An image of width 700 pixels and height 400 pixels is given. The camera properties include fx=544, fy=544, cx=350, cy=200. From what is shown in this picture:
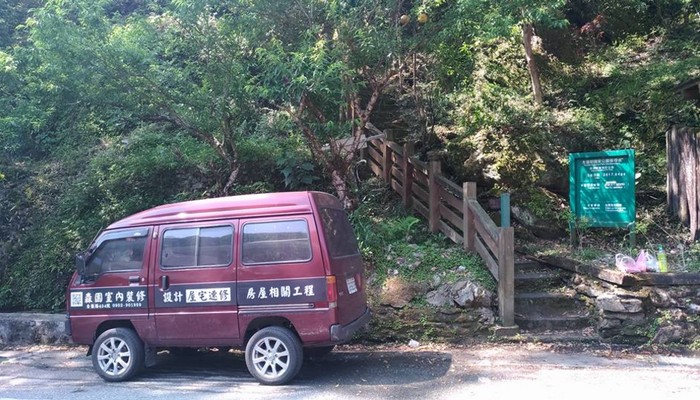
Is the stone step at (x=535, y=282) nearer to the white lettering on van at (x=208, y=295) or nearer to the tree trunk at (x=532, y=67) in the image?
the white lettering on van at (x=208, y=295)

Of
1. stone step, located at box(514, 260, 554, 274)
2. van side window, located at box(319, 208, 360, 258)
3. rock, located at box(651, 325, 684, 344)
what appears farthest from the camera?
stone step, located at box(514, 260, 554, 274)

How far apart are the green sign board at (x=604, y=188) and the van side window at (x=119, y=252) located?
636 cm

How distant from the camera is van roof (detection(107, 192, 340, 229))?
6.00 metres

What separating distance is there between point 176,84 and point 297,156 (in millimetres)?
2649

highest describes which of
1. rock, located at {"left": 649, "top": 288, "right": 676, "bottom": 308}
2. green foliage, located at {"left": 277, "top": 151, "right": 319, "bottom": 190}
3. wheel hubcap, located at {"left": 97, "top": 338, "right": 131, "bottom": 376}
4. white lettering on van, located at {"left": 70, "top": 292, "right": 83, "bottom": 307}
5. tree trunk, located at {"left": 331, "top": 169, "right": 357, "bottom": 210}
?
green foliage, located at {"left": 277, "top": 151, "right": 319, "bottom": 190}

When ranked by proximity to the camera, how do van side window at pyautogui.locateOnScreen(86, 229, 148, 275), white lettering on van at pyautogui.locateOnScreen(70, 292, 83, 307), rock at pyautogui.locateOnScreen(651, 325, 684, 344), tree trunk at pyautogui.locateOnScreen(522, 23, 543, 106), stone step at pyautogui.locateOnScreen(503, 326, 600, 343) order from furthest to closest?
tree trunk at pyautogui.locateOnScreen(522, 23, 543, 106) → stone step at pyautogui.locateOnScreen(503, 326, 600, 343) → rock at pyautogui.locateOnScreen(651, 325, 684, 344) → white lettering on van at pyautogui.locateOnScreen(70, 292, 83, 307) → van side window at pyautogui.locateOnScreen(86, 229, 148, 275)

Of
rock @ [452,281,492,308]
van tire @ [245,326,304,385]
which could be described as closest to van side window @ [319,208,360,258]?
van tire @ [245,326,304,385]

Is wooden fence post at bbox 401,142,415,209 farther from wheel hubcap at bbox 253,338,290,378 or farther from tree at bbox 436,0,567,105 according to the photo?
wheel hubcap at bbox 253,338,290,378

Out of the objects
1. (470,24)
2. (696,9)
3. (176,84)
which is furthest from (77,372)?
(696,9)

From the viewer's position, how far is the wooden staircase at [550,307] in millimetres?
7410

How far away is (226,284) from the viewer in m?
6.02

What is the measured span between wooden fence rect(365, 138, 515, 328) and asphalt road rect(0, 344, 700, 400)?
3.30 feet

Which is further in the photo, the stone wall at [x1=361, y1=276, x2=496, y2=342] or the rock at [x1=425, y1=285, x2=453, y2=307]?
the rock at [x1=425, y1=285, x2=453, y2=307]

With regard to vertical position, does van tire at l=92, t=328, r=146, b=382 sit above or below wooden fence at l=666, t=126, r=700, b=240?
below
